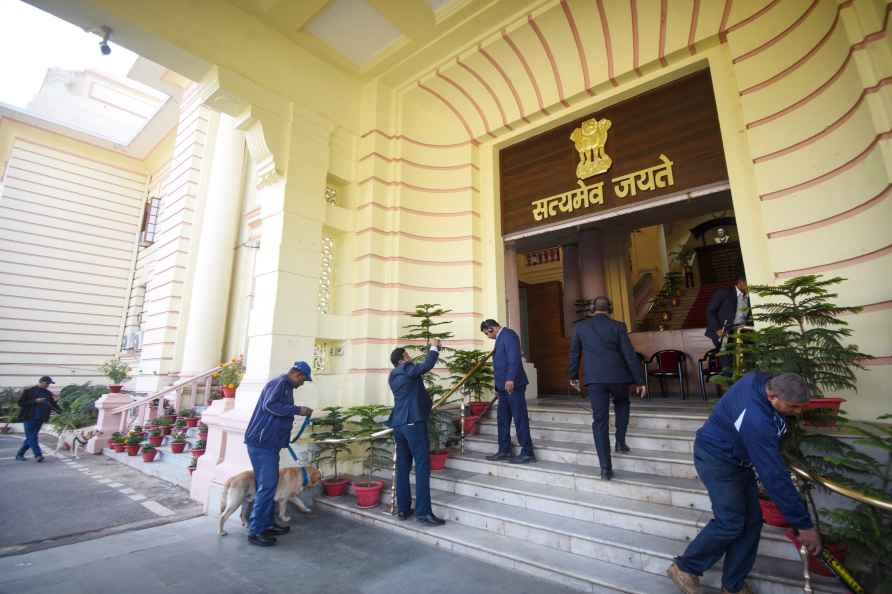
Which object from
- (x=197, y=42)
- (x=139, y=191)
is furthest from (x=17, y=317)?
(x=197, y=42)

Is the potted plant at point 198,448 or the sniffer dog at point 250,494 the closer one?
the sniffer dog at point 250,494

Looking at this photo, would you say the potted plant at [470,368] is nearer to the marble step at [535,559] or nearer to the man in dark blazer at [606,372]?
the man in dark blazer at [606,372]

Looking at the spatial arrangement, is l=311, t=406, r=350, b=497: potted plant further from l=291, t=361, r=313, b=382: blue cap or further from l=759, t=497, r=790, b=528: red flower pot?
l=759, t=497, r=790, b=528: red flower pot

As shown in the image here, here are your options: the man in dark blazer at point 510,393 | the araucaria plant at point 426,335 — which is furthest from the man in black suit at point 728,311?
the araucaria plant at point 426,335

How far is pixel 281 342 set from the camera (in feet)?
19.1

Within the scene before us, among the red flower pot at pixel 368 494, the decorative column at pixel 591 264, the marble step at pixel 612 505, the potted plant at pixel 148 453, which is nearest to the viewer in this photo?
the marble step at pixel 612 505

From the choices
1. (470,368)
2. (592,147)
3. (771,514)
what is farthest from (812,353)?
(592,147)

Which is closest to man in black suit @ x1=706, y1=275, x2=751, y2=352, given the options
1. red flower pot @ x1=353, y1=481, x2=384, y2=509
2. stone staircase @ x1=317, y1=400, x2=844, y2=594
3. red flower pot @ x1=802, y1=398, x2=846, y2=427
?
stone staircase @ x1=317, y1=400, x2=844, y2=594

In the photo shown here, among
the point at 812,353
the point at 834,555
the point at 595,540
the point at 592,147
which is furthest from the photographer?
the point at 592,147

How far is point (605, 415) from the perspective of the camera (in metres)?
4.13

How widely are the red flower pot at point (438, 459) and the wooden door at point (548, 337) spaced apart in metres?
5.43

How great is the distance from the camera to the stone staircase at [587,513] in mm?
3074

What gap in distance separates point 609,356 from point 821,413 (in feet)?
5.55

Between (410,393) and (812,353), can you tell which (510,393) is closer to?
(410,393)
